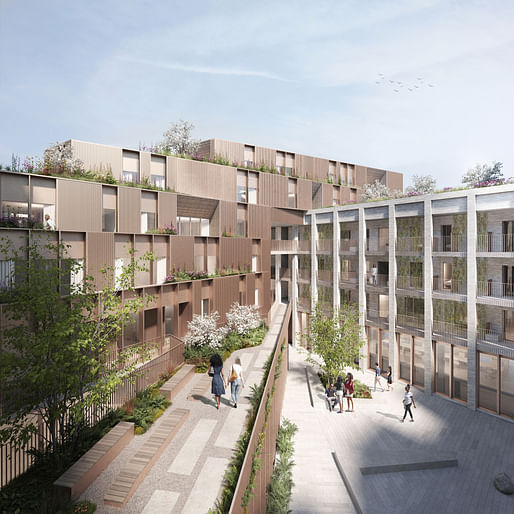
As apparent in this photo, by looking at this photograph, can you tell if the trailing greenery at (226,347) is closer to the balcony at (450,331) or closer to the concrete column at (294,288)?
the concrete column at (294,288)

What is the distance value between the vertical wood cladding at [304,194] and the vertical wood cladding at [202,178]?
760 centimetres

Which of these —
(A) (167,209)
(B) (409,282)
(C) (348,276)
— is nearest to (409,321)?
(B) (409,282)

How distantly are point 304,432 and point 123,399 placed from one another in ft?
29.9

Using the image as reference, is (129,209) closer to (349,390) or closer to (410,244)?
(349,390)

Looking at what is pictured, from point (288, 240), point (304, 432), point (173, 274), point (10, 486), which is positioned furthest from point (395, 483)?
point (288, 240)

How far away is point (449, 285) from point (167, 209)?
18419 millimetres

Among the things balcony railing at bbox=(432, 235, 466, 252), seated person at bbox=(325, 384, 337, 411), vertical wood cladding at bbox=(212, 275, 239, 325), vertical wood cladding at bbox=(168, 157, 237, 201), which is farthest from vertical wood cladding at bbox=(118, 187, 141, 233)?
balcony railing at bbox=(432, 235, 466, 252)

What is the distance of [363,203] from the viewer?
29.2m

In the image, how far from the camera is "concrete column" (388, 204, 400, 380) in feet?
87.0

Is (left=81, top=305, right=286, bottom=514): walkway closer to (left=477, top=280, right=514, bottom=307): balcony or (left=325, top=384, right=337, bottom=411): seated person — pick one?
(left=325, top=384, right=337, bottom=411): seated person

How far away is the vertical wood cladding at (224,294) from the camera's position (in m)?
25.1

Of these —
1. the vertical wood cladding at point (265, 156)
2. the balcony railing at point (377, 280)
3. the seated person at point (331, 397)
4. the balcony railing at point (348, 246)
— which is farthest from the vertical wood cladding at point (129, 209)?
the balcony railing at point (377, 280)

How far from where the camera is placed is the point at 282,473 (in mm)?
13195

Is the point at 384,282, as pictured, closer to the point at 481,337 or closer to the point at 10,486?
the point at 481,337
